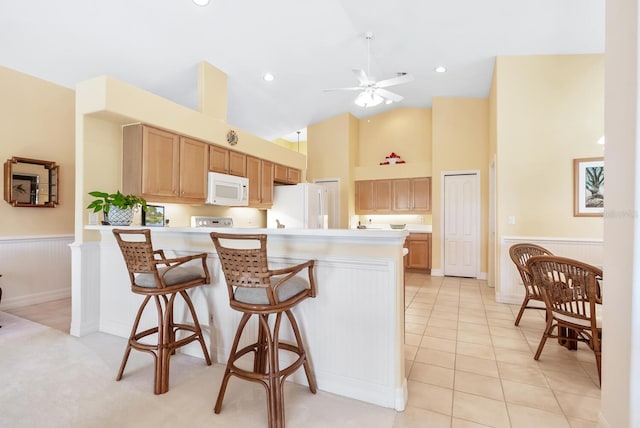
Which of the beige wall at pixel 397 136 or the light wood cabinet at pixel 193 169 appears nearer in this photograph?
the light wood cabinet at pixel 193 169

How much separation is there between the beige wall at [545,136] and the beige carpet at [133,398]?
141 inches

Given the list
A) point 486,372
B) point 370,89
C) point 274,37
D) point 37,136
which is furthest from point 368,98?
point 37,136

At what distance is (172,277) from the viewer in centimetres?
213

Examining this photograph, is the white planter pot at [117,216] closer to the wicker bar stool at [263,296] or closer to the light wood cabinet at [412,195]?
the wicker bar stool at [263,296]

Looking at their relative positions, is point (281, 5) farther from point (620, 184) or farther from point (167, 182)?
point (620, 184)

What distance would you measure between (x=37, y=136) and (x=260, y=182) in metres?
2.93

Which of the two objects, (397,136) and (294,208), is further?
(397,136)

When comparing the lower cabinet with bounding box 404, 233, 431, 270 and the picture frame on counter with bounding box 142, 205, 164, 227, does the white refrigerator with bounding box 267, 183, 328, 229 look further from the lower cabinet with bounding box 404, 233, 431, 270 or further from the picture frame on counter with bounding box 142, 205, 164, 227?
the picture frame on counter with bounding box 142, 205, 164, 227

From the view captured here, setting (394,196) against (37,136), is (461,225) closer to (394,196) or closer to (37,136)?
(394,196)

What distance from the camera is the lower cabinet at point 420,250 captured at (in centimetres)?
637

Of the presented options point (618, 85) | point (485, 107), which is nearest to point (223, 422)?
point (618, 85)

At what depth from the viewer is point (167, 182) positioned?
3.54 m

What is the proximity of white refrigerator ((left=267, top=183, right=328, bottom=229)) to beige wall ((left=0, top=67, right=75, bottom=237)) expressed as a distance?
304 cm

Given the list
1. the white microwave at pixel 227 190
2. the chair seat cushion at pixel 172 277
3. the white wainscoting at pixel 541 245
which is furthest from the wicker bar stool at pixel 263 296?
the white wainscoting at pixel 541 245
